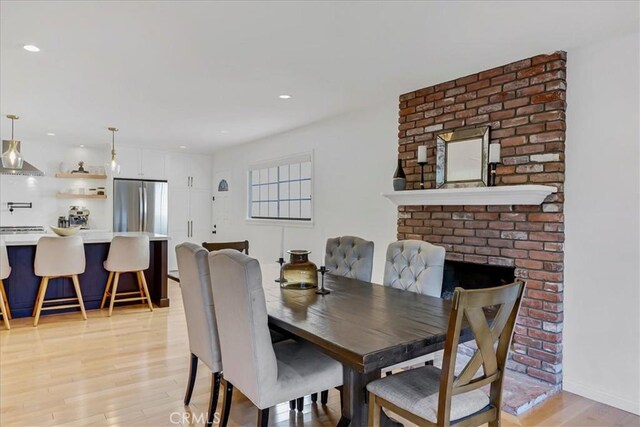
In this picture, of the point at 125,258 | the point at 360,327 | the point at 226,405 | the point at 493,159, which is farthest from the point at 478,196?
the point at 125,258

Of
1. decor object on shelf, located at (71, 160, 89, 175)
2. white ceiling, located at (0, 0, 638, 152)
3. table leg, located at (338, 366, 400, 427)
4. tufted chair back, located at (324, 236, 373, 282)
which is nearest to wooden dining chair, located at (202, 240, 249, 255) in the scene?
tufted chair back, located at (324, 236, 373, 282)

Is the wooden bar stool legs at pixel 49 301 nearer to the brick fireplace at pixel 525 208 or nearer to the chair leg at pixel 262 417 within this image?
the chair leg at pixel 262 417

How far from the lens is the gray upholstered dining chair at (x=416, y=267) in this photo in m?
2.53

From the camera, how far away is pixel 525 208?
3.01 meters

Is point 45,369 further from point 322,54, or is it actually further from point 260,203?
point 260,203

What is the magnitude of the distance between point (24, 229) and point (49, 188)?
81cm

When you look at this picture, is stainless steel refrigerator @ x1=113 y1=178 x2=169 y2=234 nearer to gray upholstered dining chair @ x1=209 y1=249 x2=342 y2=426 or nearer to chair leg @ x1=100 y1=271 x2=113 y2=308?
chair leg @ x1=100 y1=271 x2=113 y2=308

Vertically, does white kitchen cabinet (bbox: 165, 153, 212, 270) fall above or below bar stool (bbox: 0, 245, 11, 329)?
above

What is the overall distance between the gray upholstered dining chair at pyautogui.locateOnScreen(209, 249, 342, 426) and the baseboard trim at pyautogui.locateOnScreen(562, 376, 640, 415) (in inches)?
74.6

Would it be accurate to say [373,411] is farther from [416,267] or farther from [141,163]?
[141,163]

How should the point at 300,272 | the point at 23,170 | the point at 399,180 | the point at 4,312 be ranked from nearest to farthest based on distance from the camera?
the point at 300,272 < the point at 399,180 < the point at 4,312 < the point at 23,170

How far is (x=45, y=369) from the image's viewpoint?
307cm

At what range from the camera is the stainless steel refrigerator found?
6793 millimetres

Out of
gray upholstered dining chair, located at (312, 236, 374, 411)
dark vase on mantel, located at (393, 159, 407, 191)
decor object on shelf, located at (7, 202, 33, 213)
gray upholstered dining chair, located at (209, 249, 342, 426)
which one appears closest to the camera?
gray upholstered dining chair, located at (209, 249, 342, 426)
